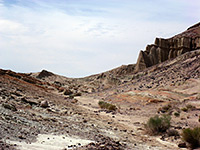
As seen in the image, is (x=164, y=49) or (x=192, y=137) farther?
(x=164, y=49)

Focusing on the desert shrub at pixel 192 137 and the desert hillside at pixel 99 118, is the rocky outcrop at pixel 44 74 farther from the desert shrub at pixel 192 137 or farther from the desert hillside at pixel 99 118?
the desert shrub at pixel 192 137

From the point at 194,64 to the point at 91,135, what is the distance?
4061 centimetres

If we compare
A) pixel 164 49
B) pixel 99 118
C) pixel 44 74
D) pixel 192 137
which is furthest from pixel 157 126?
Result: pixel 44 74

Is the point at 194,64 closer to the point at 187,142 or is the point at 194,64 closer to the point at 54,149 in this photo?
the point at 187,142

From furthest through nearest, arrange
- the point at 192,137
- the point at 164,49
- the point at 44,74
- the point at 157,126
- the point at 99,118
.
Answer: the point at 44,74, the point at 164,49, the point at 99,118, the point at 157,126, the point at 192,137

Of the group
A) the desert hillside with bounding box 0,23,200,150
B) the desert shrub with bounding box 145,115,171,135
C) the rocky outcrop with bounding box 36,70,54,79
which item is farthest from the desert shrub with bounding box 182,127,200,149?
the rocky outcrop with bounding box 36,70,54,79

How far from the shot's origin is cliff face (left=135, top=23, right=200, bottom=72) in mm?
68675

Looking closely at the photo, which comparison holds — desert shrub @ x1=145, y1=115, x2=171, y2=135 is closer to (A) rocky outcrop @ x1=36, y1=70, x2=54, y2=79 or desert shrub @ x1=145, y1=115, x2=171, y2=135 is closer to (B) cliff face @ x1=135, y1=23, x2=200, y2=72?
(B) cliff face @ x1=135, y1=23, x2=200, y2=72

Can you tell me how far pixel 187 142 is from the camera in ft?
39.3

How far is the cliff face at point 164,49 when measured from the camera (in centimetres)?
6868

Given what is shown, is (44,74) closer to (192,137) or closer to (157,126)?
(157,126)

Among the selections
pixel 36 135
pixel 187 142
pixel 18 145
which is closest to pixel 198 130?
pixel 187 142

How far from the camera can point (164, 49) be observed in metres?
72.2

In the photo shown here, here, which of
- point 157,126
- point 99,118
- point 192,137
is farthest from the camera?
point 99,118
